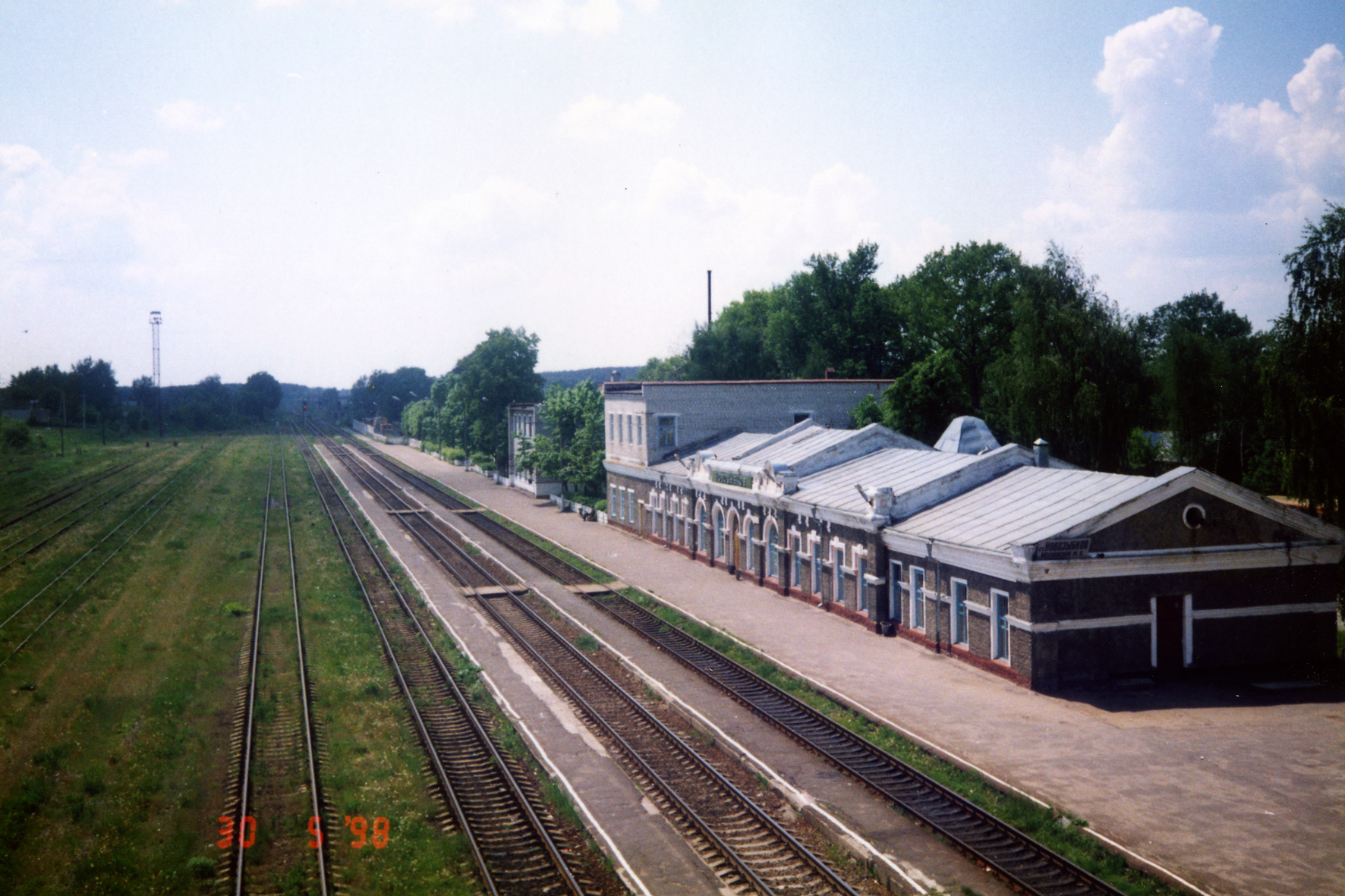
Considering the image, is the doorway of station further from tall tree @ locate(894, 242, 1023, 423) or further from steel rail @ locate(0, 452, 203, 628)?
tall tree @ locate(894, 242, 1023, 423)

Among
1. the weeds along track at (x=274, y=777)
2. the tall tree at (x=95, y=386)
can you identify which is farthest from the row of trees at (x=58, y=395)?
the weeds along track at (x=274, y=777)

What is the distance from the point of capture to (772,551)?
32.3 metres

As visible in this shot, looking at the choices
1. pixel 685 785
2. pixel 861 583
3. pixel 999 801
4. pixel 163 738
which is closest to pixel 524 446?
pixel 861 583

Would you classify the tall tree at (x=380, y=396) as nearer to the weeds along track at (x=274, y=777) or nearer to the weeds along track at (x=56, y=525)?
the weeds along track at (x=56, y=525)

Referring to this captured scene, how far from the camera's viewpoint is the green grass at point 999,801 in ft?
39.5

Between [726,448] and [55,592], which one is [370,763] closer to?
[55,592]

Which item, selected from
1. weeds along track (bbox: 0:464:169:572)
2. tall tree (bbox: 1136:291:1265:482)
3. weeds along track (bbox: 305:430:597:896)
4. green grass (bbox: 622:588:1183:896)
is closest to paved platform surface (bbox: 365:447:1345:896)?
green grass (bbox: 622:588:1183:896)

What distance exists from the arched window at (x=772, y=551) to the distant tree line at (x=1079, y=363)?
14.4 meters

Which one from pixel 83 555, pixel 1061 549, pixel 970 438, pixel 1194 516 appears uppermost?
pixel 970 438

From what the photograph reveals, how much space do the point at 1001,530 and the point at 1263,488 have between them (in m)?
34.7

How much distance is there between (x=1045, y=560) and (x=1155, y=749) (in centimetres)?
451

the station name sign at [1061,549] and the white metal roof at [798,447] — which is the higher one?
the white metal roof at [798,447]

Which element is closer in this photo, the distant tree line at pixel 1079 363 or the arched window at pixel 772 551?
the distant tree line at pixel 1079 363

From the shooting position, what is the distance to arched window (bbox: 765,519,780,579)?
1254 inches
